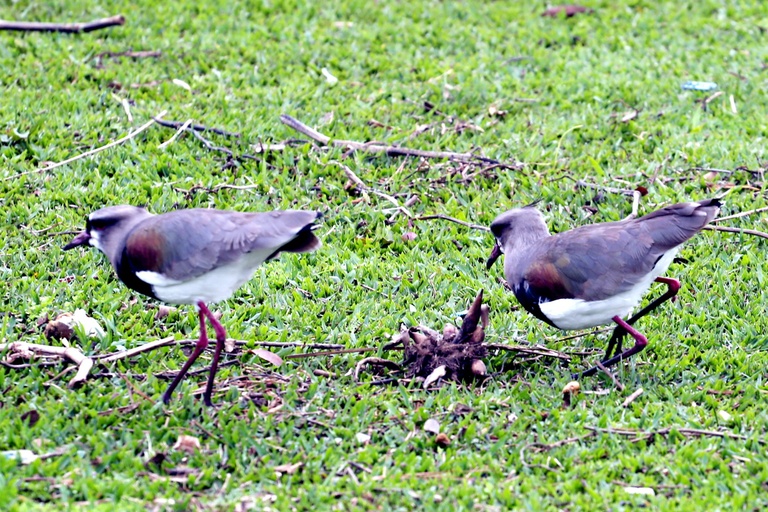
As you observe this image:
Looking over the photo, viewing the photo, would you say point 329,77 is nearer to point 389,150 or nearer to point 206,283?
point 389,150

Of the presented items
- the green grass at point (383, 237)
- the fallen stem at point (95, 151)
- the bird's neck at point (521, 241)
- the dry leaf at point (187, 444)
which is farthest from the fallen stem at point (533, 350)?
the fallen stem at point (95, 151)

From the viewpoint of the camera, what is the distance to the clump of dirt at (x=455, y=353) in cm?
543

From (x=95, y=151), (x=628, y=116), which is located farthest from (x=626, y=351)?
(x=95, y=151)

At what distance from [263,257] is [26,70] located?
15.4 ft

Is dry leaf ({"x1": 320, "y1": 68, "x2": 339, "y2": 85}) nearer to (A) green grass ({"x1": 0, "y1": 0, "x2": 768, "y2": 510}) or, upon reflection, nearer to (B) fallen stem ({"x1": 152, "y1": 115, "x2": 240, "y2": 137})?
(A) green grass ({"x1": 0, "y1": 0, "x2": 768, "y2": 510})

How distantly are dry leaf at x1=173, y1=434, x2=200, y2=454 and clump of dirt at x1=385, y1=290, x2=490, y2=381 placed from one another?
1314 millimetres

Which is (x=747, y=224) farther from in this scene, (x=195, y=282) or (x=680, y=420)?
(x=195, y=282)

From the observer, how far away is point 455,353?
17.9 ft

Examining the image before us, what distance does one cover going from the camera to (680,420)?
5.07 meters

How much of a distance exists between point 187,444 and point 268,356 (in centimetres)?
92

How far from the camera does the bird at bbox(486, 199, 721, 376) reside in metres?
5.31

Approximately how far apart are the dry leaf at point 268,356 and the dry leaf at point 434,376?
81cm

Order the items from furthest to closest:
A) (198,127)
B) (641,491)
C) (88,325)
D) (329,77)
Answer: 1. (329,77)
2. (198,127)
3. (88,325)
4. (641,491)

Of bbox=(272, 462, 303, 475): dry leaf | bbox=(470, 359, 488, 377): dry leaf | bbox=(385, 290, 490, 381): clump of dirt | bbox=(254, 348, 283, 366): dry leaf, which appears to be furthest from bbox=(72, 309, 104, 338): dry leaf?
bbox=(470, 359, 488, 377): dry leaf
